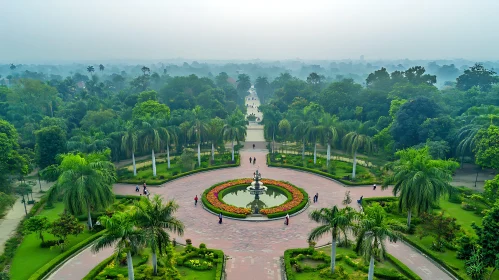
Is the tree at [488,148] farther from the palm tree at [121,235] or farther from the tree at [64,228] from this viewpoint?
the tree at [64,228]

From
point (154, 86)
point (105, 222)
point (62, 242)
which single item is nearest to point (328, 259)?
point (105, 222)

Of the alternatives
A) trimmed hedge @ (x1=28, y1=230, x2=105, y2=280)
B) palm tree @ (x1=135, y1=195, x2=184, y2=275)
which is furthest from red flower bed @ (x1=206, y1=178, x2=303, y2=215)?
palm tree @ (x1=135, y1=195, x2=184, y2=275)

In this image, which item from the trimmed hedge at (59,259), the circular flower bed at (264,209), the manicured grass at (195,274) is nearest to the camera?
the trimmed hedge at (59,259)

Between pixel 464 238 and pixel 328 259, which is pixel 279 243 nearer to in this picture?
pixel 328 259

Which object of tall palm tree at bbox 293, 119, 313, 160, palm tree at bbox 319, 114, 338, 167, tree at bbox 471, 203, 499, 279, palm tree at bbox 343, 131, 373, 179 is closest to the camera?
tree at bbox 471, 203, 499, 279

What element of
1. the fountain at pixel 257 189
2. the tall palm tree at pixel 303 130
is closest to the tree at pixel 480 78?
the tall palm tree at pixel 303 130

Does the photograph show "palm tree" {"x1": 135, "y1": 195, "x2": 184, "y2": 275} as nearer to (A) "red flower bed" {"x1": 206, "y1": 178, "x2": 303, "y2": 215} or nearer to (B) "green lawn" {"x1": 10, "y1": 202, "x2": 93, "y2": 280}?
(B) "green lawn" {"x1": 10, "y1": 202, "x2": 93, "y2": 280}
